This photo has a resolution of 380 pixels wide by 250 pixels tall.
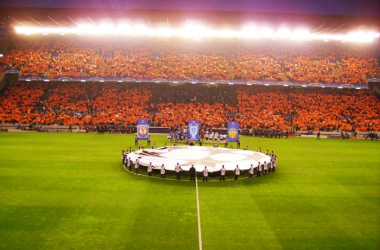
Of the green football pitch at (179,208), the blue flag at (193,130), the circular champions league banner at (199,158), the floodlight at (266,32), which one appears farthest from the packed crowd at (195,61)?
the green football pitch at (179,208)

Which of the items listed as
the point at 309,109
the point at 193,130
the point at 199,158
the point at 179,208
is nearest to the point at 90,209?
the point at 179,208

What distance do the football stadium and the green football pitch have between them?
0.09 metres

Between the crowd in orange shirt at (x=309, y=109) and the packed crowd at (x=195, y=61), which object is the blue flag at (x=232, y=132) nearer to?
the crowd in orange shirt at (x=309, y=109)

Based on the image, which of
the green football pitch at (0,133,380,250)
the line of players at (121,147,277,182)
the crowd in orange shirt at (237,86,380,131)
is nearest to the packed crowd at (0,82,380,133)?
Result: the crowd in orange shirt at (237,86,380,131)

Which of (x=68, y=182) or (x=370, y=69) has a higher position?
(x=370, y=69)

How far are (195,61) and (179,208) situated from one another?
1715 inches

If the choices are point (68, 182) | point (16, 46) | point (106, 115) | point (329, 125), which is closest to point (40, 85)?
point (16, 46)

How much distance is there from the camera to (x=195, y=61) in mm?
55438

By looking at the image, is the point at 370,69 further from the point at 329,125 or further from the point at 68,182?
the point at 68,182

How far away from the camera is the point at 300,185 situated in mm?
18578

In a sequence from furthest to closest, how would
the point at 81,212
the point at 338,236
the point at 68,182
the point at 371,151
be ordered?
the point at 371,151 < the point at 68,182 < the point at 81,212 < the point at 338,236

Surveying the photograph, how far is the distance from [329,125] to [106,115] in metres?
31.3

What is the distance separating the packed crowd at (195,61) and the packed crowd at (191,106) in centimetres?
262

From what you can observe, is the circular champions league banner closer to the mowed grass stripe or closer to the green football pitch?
the green football pitch
